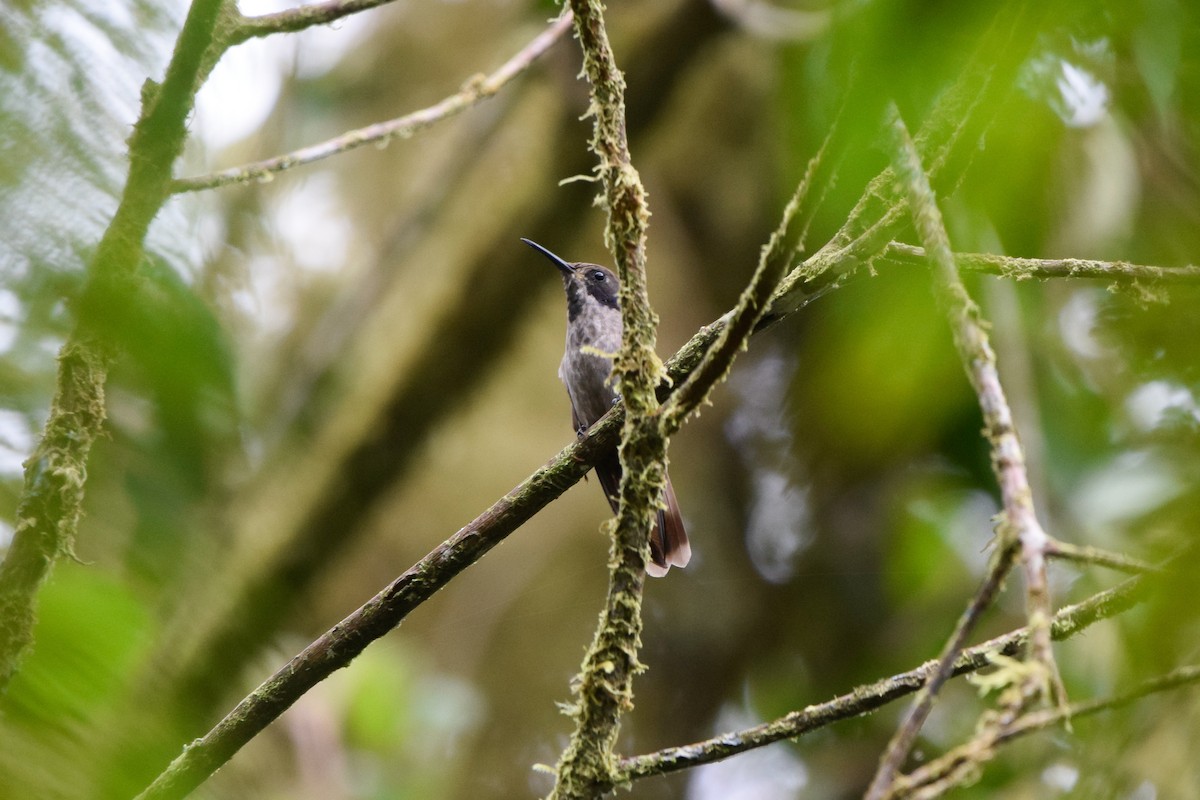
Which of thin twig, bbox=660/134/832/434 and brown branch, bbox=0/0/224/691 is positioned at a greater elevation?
thin twig, bbox=660/134/832/434

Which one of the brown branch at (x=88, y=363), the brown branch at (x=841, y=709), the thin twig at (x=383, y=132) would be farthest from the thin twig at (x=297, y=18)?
the brown branch at (x=841, y=709)

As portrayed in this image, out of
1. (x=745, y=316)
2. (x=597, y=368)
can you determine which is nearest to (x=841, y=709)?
(x=745, y=316)

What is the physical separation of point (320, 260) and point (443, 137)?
139 cm

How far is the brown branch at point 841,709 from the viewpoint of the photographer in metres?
1.68

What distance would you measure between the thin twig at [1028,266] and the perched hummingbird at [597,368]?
2.17 meters

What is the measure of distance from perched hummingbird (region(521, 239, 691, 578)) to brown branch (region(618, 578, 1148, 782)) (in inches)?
83.2

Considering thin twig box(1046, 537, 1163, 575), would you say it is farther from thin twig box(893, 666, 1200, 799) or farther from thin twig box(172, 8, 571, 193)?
thin twig box(172, 8, 571, 193)

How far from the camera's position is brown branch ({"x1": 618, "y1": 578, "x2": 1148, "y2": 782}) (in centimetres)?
168

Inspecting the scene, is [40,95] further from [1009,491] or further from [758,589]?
[758,589]

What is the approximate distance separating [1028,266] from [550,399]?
5.51 metres

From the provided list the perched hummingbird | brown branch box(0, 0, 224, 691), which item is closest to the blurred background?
brown branch box(0, 0, 224, 691)

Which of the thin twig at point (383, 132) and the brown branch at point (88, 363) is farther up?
the thin twig at point (383, 132)

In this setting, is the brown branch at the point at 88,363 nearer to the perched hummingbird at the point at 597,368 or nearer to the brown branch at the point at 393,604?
the brown branch at the point at 393,604

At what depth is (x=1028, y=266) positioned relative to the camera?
6.19 feet
